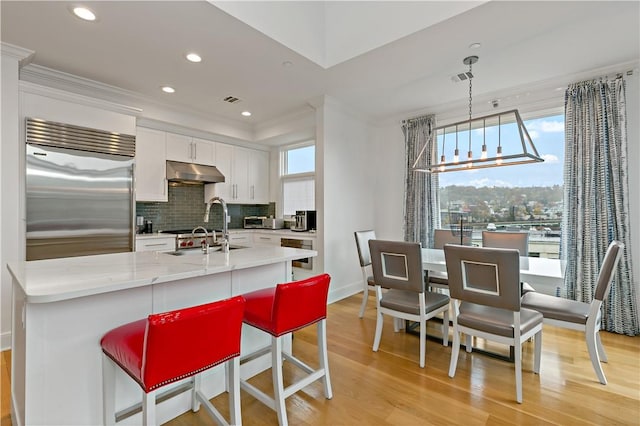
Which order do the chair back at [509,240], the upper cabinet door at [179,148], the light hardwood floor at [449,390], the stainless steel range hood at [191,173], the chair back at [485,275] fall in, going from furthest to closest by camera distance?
1. the upper cabinet door at [179,148]
2. the stainless steel range hood at [191,173]
3. the chair back at [509,240]
4. the chair back at [485,275]
5. the light hardwood floor at [449,390]

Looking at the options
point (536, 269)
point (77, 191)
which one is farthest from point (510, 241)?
point (77, 191)

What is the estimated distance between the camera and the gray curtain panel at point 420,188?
13.8ft

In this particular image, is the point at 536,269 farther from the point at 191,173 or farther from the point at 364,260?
the point at 191,173

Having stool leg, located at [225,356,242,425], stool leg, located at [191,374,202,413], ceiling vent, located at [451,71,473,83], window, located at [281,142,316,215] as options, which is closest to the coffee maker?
window, located at [281,142,316,215]

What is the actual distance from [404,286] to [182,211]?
370 centimetres

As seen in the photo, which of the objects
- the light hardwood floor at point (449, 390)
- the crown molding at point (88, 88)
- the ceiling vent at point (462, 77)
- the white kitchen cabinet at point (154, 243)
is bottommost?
the light hardwood floor at point (449, 390)

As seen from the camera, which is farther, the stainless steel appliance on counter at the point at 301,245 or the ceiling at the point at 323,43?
the stainless steel appliance on counter at the point at 301,245

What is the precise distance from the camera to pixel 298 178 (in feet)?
17.0

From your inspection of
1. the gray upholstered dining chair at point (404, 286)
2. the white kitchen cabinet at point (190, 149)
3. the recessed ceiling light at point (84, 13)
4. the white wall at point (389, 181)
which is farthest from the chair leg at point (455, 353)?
the white kitchen cabinet at point (190, 149)

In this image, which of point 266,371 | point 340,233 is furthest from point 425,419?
point 340,233

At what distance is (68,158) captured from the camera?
299 centimetres

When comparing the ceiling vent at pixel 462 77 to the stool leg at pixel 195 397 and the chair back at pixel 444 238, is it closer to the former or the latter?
the chair back at pixel 444 238

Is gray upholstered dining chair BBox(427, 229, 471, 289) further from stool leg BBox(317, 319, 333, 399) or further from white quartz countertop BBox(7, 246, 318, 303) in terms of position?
white quartz countertop BBox(7, 246, 318, 303)

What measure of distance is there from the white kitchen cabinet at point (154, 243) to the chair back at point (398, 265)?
8.91ft
